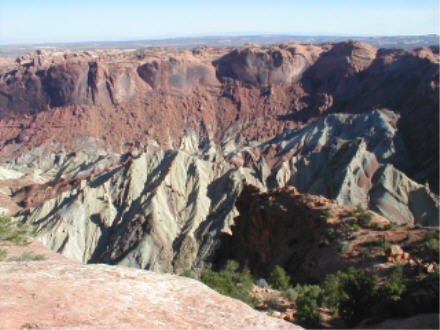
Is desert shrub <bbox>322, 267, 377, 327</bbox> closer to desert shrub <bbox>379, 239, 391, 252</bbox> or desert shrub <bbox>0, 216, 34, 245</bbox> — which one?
desert shrub <bbox>379, 239, 391, 252</bbox>

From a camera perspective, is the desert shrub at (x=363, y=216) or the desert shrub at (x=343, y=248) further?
the desert shrub at (x=363, y=216)

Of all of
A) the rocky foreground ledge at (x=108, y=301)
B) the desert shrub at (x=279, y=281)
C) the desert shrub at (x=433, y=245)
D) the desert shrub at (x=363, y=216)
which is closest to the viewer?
the rocky foreground ledge at (x=108, y=301)

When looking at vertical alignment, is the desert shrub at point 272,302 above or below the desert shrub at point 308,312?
below

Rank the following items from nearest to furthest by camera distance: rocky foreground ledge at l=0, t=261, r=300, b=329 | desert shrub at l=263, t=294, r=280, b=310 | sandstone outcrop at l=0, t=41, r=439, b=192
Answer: rocky foreground ledge at l=0, t=261, r=300, b=329
desert shrub at l=263, t=294, r=280, b=310
sandstone outcrop at l=0, t=41, r=439, b=192

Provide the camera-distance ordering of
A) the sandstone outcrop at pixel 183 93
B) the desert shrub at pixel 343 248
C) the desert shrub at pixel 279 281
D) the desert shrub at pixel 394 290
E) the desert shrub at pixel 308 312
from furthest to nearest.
Result: the sandstone outcrop at pixel 183 93
the desert shrub at pixel 343 248
the desert shrub at pixel 279 281
the desert shrub at pixel 308 312
the desert shrub at pixel 394 290

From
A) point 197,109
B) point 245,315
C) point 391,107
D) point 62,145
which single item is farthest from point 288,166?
point 245,315

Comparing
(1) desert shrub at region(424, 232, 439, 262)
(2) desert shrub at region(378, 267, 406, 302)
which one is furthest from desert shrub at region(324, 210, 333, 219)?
(2) desert shrub at region(378, 267, 406, 302)

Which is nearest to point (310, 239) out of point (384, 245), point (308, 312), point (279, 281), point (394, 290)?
point (279, 281)

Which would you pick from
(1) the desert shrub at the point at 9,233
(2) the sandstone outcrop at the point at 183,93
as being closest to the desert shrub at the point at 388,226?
(1) the desert shrub at the point at 9,233

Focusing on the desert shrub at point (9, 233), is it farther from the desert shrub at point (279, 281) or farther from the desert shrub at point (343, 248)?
the desert shrub at point (343, 248)
